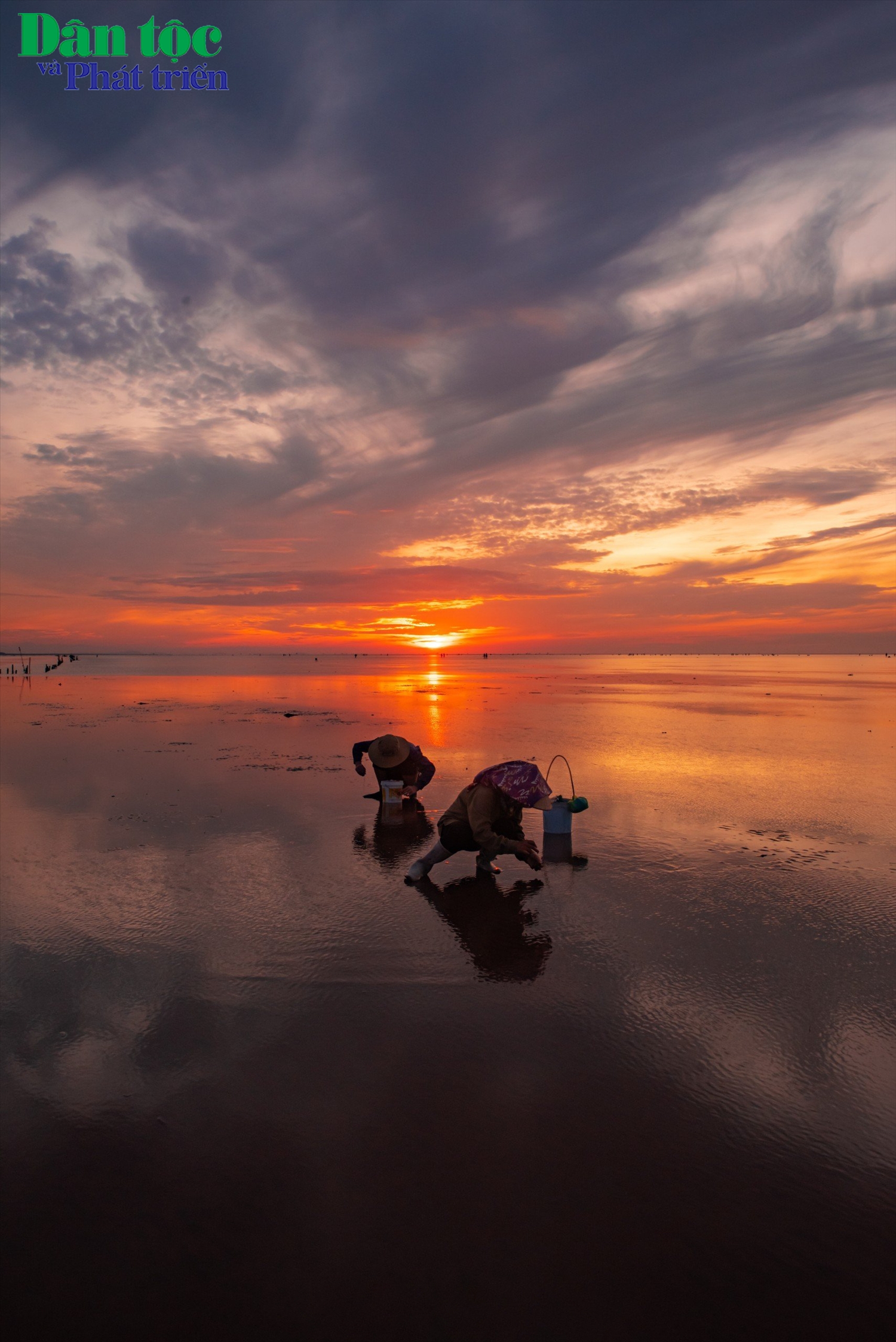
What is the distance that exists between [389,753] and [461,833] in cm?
339

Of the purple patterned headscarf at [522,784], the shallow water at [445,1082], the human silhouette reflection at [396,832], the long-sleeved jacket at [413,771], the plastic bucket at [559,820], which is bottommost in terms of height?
the shallow water at [445,1082]

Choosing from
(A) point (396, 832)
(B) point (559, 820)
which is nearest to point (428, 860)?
(B) point (559, 820)

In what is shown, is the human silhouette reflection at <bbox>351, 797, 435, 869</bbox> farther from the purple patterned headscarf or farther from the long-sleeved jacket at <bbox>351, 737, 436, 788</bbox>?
the purple patterned headscarf

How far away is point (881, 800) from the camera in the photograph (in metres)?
13.3

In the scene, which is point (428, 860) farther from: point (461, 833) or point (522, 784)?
point (522, 784)

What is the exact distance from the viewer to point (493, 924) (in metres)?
7.55

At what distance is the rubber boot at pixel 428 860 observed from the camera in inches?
352

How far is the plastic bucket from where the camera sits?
9.85 meters

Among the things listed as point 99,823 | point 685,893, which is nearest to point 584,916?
point 685,893

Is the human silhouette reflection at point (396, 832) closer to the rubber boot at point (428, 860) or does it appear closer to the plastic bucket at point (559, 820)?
the rubber boot at point (428, 860)

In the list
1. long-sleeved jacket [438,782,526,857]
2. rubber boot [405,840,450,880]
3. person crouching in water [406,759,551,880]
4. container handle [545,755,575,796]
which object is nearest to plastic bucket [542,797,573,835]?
person crouching in water [406,759,551,880]

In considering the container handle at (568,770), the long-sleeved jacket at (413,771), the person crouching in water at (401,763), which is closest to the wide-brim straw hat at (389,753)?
the person crouching in water at (401,763)

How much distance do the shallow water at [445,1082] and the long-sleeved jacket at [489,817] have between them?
623 mm

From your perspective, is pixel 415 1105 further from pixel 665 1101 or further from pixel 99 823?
pixel 99 823
